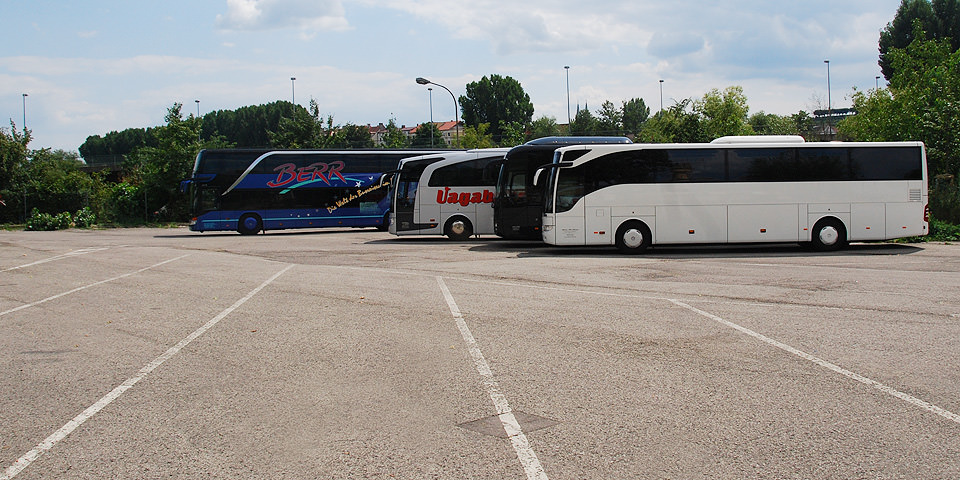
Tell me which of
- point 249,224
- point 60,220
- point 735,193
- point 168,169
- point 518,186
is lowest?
point 249,224

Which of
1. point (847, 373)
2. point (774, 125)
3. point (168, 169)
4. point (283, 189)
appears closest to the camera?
point (847, 373)

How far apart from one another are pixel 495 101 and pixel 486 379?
102188 millimetres

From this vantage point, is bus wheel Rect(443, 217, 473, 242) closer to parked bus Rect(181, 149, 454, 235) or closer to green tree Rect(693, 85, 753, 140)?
parked bus Rect(181, 149, 454, 235)

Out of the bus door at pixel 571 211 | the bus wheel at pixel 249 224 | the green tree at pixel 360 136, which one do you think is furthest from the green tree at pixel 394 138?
the bus door at pixel 571 211

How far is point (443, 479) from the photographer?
14.4ft

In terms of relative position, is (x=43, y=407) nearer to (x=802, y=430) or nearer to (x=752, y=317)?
(x=802, y=430)

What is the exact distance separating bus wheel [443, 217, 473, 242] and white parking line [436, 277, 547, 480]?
746 inches

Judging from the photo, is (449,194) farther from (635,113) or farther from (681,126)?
(635,113)

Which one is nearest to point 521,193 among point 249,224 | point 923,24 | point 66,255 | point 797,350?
point 66,255

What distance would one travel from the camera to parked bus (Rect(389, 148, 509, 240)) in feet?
92.3

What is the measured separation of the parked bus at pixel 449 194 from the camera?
92.3 feet

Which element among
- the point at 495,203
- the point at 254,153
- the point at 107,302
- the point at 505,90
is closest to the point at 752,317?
the point at 107,302

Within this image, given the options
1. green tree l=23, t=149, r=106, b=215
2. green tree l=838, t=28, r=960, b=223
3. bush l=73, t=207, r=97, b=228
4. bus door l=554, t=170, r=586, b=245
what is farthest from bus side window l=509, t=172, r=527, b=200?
green tree l=23, t=149, r=106, b=215

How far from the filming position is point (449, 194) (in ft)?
92.5
